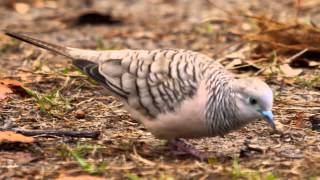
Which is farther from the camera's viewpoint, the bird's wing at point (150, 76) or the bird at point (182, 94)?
the bird's wing at point (150, 76)

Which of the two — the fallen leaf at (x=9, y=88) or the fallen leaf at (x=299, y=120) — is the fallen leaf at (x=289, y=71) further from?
the fallen leaf at (x=9, y=88)

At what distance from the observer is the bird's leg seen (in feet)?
13.7

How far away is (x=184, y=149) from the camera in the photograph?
4223 millimetres

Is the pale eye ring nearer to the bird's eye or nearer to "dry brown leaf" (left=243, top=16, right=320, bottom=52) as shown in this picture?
the bird's eye

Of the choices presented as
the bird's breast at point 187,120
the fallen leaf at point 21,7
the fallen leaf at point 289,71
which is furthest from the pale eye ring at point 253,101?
the fallen leaf at point 21,7

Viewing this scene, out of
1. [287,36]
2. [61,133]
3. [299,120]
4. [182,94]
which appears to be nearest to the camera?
[182,94]

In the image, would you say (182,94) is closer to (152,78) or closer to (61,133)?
(152,78)

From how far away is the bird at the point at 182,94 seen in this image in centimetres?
396

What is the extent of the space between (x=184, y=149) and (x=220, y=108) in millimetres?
362

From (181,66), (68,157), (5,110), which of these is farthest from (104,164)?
(5,110)

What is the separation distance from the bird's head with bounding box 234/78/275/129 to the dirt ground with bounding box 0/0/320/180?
26cm

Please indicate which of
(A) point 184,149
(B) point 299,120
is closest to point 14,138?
(A) point 184,149

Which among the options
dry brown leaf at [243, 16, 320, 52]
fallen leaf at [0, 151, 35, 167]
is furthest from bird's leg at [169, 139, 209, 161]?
dry brown leaf at [243, 16, 320, 52]

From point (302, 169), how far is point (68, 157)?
1222mm
